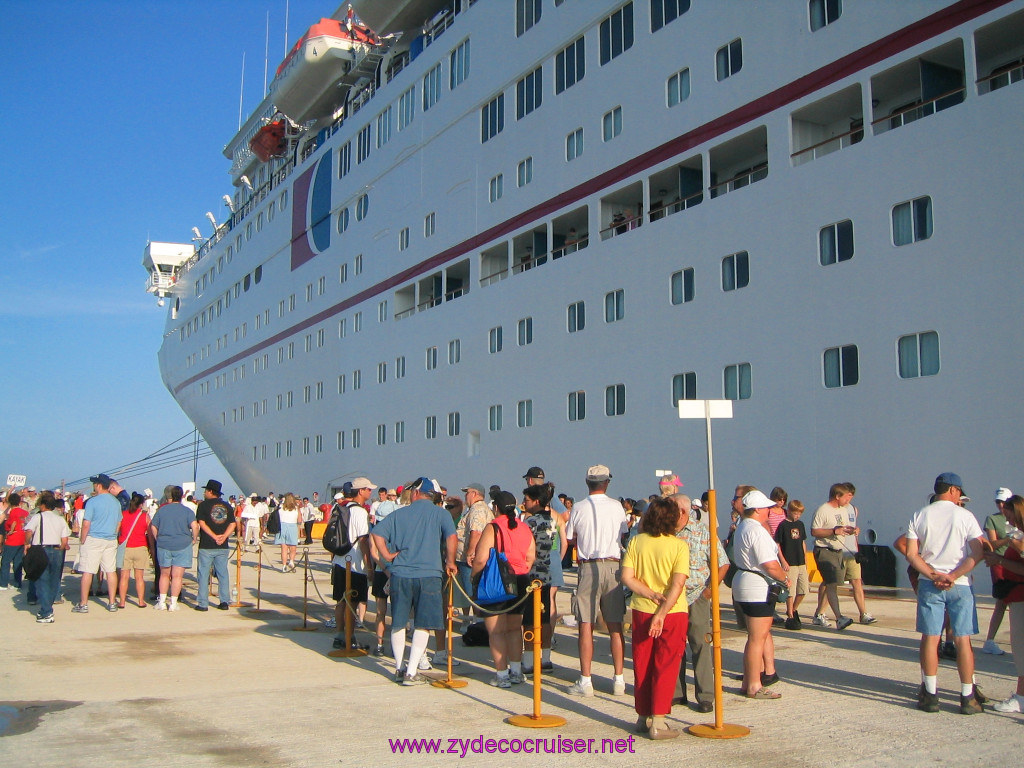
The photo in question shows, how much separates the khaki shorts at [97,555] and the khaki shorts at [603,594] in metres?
7.22

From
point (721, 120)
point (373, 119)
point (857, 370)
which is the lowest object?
point (857, 370)

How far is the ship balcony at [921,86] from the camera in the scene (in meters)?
13.0

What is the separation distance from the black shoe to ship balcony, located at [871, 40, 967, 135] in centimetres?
947

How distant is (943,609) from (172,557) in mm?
9088

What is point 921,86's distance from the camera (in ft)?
44.2

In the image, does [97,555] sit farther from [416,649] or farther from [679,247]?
[679,247]

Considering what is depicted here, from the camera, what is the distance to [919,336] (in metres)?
12.4

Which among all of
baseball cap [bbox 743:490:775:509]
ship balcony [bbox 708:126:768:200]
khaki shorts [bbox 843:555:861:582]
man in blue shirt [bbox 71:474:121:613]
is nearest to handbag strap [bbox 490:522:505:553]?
baseball cap [bbox 743:490:775:509]

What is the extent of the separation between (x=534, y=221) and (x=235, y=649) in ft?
46.7

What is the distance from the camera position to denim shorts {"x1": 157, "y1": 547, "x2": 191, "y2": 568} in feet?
37.0

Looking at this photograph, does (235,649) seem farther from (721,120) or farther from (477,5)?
(477,5)

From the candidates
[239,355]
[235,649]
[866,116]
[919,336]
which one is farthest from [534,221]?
[239,355]

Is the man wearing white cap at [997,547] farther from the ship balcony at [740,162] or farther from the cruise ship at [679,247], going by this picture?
the ship balcony at [740,162]
